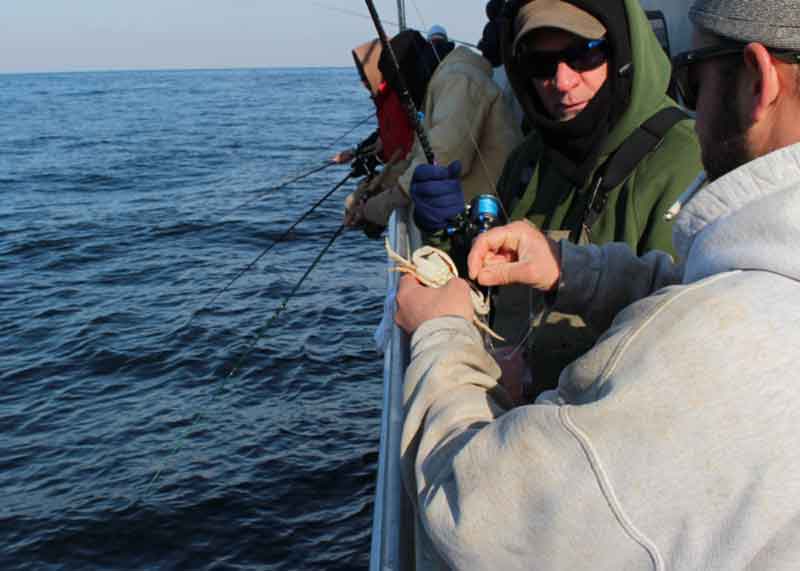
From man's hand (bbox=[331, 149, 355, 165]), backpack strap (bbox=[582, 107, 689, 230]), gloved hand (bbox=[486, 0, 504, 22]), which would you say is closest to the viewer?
backpack strap (bbox=[582, 107, 689, 230])

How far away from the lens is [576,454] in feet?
3.41

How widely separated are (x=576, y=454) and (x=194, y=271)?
1033 cm

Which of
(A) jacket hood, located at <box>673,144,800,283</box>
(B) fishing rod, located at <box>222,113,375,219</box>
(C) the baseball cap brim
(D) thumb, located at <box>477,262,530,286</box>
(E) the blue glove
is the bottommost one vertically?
(B) fishing rod, located at <box>222,113,375,219</box>

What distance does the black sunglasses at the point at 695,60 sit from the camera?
112 centimetres

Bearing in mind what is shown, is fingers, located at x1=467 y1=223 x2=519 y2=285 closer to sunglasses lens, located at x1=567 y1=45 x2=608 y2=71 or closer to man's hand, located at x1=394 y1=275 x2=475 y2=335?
man's hand, located at x1=394 y1=275 x2=475 y2=335

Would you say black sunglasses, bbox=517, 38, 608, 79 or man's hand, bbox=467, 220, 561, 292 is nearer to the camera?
man's hand, bbox=467, 220, 561, 292

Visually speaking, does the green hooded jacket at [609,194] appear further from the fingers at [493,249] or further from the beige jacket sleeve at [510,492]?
the beige jacket sleeve at [510,492]

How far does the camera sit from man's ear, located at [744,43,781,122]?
3.68 ft

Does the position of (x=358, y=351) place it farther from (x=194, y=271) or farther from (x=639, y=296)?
(x=639, y=296)

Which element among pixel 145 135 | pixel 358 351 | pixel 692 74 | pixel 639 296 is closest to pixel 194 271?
pixel 358 351

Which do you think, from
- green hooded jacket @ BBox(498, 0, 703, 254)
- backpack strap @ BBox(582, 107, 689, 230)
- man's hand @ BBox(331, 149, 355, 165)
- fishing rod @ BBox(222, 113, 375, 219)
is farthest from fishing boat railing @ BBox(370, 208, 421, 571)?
man's hand @ BBox(331, 149, 355, 165)

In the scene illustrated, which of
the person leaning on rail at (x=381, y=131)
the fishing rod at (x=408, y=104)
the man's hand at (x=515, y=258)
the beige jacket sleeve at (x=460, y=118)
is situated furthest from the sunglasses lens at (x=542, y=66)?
the person leaning on rail at (x=381, y=131)

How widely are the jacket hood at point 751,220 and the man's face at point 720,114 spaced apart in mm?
103

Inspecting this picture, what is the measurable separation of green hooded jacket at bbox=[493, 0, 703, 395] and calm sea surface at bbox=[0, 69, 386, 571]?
2707 millimetres
